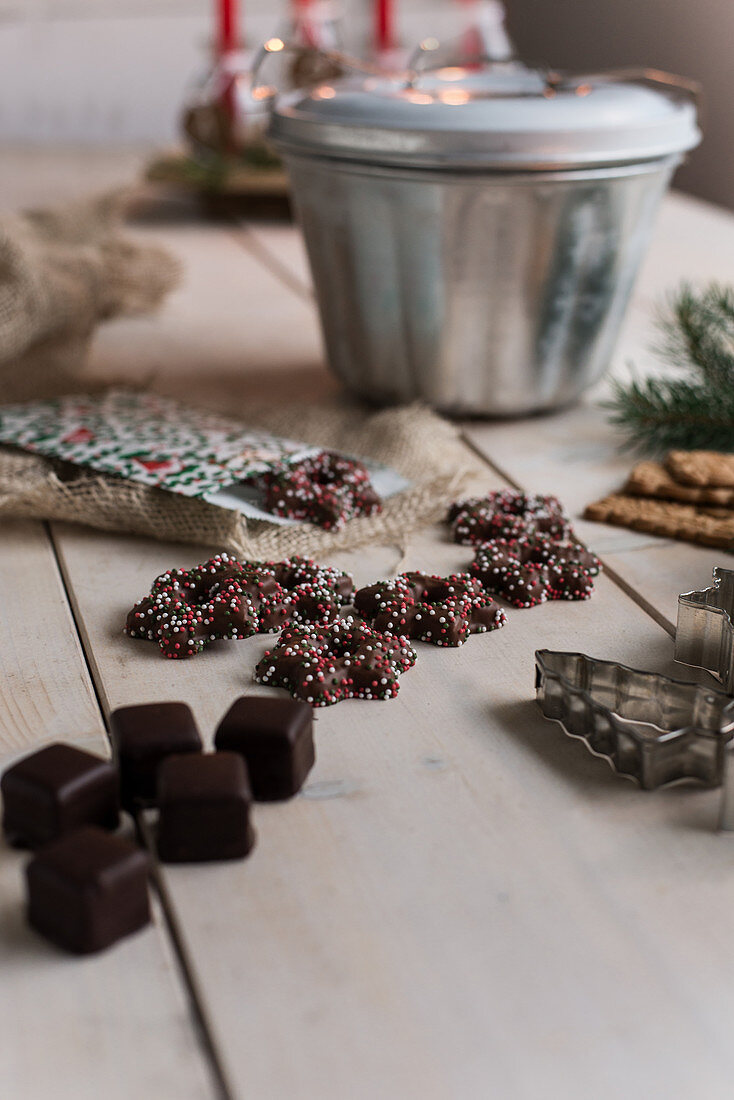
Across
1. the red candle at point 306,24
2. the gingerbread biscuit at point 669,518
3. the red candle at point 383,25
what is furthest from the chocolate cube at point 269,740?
the red candle at point 383,25

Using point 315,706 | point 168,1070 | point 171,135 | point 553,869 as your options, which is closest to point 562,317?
point 315,706

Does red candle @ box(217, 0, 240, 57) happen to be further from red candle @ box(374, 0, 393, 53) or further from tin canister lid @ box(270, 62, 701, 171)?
tin canister lid @ box(270, 62, 701, 171)

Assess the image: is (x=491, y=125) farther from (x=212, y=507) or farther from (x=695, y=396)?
(x=212, y=507)

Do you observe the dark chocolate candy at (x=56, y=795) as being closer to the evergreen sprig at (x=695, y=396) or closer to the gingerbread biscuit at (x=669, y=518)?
the gingerbread biscuit at (x=669, y=518)

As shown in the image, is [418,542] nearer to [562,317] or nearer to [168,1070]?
[562,317]

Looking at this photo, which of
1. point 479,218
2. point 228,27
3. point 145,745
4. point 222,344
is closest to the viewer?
point 145,745

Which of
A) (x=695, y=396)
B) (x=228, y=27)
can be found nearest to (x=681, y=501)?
(x=695, y=396)
